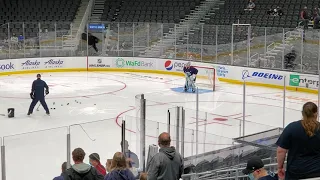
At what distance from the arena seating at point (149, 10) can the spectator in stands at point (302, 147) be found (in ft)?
81.1

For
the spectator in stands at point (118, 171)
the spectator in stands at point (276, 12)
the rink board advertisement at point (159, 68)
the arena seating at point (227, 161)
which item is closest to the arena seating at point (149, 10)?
the rink board advertisement at point (159, 68)

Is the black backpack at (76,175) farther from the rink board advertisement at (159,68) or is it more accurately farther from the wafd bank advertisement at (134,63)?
the wafd bank advertisement at (134,63)

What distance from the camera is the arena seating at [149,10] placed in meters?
29.2

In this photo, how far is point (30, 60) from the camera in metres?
24.4

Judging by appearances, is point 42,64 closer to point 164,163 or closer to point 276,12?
point 276,12

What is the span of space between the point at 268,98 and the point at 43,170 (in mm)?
11719

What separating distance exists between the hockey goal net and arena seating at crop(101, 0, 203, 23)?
7774 millimetres

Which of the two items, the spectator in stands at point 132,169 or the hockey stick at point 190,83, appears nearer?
the spectator in stands at point 132,169

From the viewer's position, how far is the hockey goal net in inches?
798

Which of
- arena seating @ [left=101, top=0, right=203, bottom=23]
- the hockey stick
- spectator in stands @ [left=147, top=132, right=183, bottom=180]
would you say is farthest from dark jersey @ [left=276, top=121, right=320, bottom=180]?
arena seating @ [left=101, top=0, right=203, bottom=23]

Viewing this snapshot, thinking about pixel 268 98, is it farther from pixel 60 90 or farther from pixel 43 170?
pixel 43 170

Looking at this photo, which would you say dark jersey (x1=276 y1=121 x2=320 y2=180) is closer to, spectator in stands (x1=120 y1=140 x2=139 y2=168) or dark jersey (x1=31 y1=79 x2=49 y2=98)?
spectator in stands (x1=120 y1=140 x2=139 y2=168)

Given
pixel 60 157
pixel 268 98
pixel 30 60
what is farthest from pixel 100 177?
pixel 30 60

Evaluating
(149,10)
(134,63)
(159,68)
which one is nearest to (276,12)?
(159,68)
